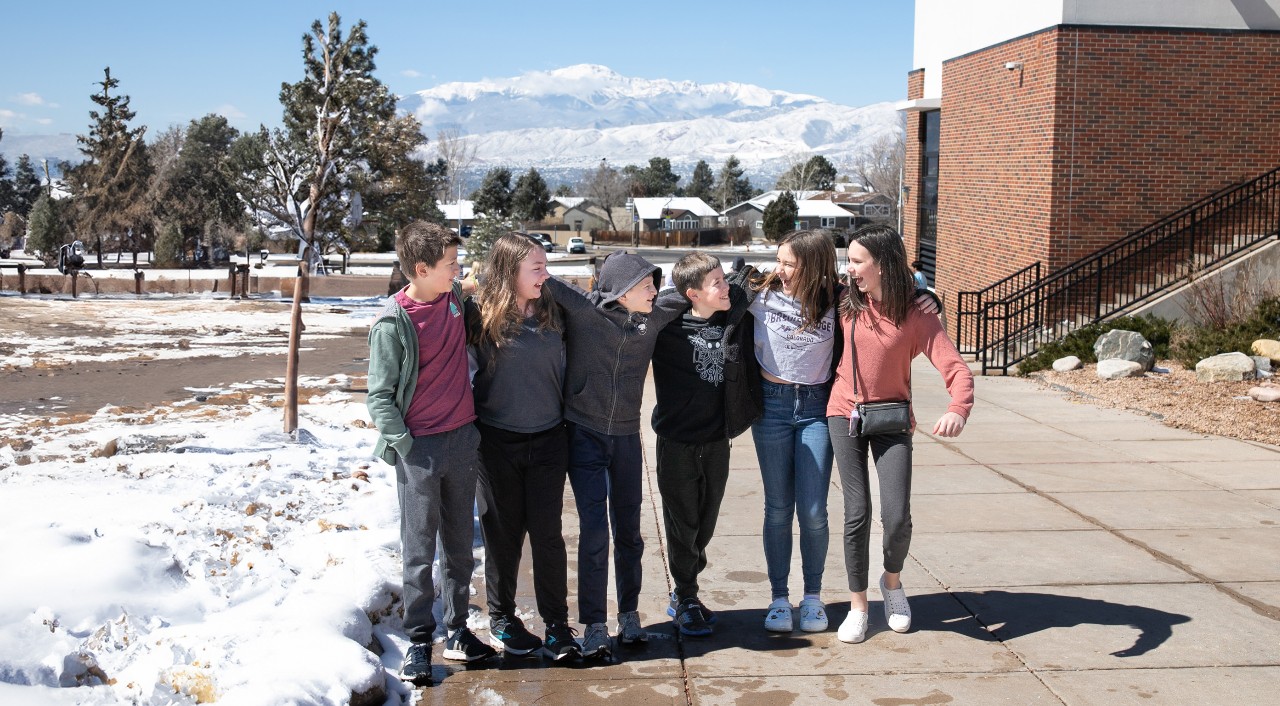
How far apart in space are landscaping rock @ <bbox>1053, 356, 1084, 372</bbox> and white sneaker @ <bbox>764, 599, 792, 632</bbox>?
998 cm

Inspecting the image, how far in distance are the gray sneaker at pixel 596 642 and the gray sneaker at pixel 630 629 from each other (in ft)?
0.33

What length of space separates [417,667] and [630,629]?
3.04 feet

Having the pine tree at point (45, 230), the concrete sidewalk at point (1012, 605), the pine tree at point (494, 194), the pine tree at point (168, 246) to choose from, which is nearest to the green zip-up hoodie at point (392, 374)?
the concrete sidewalk at point (1012, 605)

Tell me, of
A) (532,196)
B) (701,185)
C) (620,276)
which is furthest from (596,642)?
(701,185)

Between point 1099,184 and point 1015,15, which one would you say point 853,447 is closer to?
point 1099,184

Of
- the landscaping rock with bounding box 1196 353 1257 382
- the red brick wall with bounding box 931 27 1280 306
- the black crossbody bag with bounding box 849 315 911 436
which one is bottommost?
the landscaping rock with bounding box 1196 353 1257 382

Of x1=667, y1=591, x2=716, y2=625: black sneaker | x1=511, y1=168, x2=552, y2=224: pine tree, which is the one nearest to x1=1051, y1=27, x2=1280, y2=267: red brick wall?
x1=667, y1=591, x2=716, y2=625: black sneaker

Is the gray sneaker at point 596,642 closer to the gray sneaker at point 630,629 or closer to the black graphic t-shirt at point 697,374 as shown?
the gray sneaker at point 630,629

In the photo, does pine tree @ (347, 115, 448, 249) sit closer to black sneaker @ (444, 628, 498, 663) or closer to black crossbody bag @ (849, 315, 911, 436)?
black sneaker @ (444, 628, 498, 663)

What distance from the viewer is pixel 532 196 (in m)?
105

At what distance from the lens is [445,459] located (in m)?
4.43

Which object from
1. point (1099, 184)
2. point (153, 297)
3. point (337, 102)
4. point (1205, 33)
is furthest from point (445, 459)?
point (337, 102)

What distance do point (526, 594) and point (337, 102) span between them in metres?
42.0

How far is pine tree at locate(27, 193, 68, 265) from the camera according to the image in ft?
182
